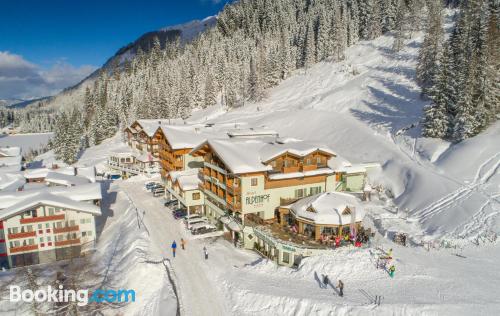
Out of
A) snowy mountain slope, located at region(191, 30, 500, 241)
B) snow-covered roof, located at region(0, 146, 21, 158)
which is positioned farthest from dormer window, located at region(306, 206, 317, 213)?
snow-covered roof, located at region(0, 146, 21, 158)

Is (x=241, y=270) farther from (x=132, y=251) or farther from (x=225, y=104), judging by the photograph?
(x=225, y=104)

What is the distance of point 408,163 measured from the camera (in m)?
43.8

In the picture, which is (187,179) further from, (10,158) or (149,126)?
(10,158)

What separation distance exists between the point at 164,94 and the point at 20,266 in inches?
2930

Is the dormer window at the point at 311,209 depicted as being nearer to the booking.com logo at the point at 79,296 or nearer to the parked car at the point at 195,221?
the parked car at the point at 195,221

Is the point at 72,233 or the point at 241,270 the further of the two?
the point at 72,233

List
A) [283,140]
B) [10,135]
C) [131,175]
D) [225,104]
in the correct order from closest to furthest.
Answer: [283,140]
[131,175]
[225,104]
[10,135]

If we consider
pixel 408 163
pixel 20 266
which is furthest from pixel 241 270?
pixel 408 163

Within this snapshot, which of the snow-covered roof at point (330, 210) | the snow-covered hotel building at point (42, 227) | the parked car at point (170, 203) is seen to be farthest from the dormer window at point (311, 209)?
the snow-covered hotel building at point (42, 227)

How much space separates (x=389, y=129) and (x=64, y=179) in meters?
50.2

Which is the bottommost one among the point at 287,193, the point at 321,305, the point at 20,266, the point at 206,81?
the point at 20,266

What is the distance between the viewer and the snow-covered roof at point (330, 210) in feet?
92.6

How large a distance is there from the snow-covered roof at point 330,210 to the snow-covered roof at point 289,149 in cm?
508

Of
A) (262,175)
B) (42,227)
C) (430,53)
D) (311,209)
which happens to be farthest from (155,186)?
(430,53)
